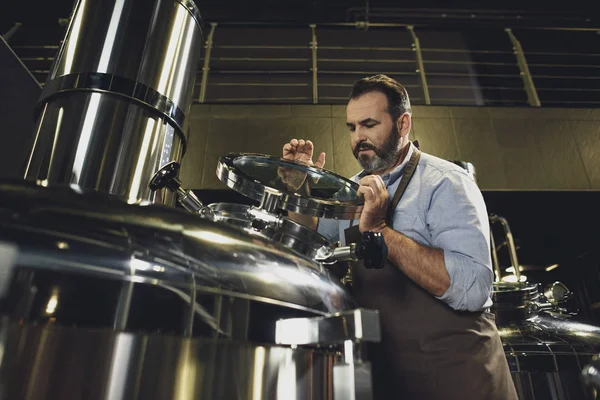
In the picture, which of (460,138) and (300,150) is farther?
(460,138)

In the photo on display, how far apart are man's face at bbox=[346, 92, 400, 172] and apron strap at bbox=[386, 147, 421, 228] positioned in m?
0.08

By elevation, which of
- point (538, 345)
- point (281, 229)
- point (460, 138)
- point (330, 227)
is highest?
point (460, 138)

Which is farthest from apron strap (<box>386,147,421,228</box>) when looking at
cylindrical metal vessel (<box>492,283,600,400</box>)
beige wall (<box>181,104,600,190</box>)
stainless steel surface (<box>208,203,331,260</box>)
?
beige wall (<box>181,104,600,190</box>)

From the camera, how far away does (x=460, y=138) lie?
337 cm

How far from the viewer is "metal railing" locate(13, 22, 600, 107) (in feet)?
13.9

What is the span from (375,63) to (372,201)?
165 inches

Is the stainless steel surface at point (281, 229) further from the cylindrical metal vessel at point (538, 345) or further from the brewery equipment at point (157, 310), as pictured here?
the cylindrical metal vessel at point (538, 345)

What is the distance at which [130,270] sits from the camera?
38 cm

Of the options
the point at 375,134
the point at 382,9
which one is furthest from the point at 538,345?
the point at 382,9

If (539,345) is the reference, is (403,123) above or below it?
above

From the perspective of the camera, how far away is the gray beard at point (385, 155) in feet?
3.99

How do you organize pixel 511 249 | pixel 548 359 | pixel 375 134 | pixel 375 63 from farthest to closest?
pixel 375 63, pixel 511 249, pixel 548 359, pixel 375 134

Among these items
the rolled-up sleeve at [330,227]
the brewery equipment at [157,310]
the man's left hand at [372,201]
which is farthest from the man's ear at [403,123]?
the brewery equipment at [157,310]

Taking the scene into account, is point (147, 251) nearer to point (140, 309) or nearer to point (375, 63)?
point (140, 309)
